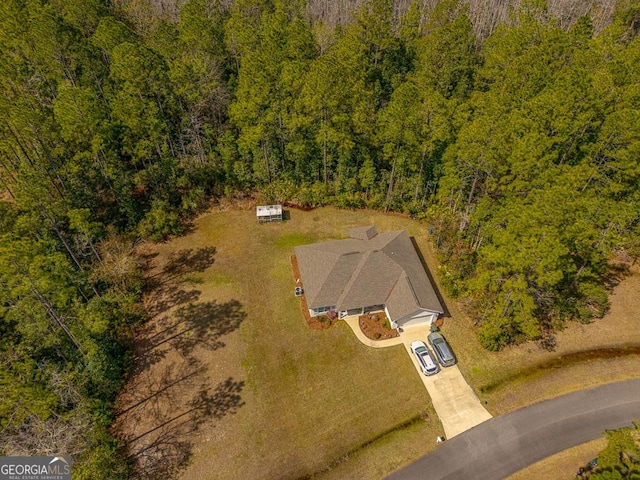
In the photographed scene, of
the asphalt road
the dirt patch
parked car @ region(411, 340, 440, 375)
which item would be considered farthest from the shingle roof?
the asphalt road

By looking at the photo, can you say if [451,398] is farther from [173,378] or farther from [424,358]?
[173,378]

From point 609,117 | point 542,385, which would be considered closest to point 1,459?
point 542,385

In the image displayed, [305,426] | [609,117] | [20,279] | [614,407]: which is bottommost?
[305,426]

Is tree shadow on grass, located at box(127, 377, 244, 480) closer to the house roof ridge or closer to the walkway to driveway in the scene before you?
the house roof ridge

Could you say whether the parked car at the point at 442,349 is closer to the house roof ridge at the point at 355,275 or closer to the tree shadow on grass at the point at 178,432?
the house roof ridge at the point at 355,275

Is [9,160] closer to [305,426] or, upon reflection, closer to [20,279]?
[20,279]

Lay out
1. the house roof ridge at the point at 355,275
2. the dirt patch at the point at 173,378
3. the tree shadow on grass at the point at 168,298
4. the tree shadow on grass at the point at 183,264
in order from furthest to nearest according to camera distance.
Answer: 1. the tree shadow on grass at the point at 183,264
2. the tree shadow on grass at the point at 168,298
3. the house roof ridge at the point at 355,275
4. the dirt patch at the point at 173,378
